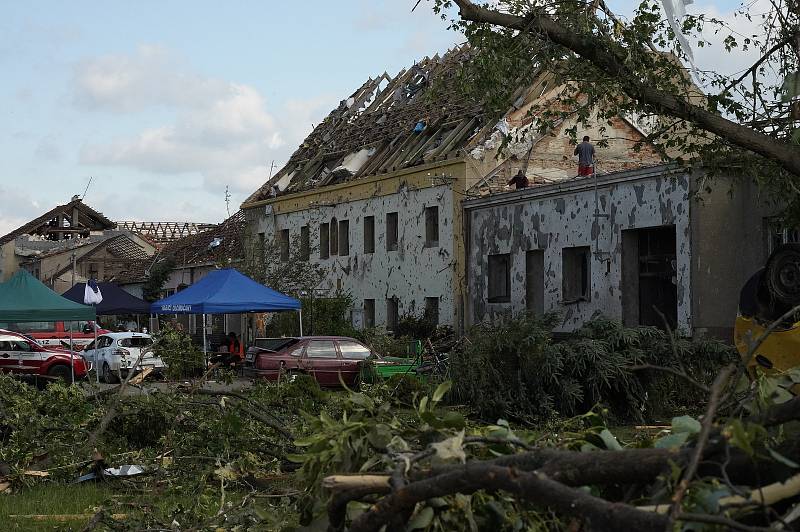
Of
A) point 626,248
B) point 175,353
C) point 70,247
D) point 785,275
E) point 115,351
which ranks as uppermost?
point 70,247

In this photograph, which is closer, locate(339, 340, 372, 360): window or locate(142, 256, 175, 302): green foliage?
locate(339, 340, 372, 360): window

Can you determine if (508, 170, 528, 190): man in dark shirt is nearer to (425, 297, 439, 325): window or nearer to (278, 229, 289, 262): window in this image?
(425, 297, 439, 325): window

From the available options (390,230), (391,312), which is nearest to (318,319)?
(391,312)

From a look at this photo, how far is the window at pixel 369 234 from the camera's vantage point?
39.5m

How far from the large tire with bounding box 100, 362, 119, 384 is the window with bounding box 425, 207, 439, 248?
10.8m

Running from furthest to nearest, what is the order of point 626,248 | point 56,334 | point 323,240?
point 323,240 < point 56,334 < point 626,248

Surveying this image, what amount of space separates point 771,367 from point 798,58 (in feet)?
15.9

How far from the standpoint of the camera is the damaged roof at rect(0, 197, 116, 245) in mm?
75125

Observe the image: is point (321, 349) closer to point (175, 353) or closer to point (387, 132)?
point (175, 353)

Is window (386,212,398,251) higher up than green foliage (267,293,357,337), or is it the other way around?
window (386,212,398,251)

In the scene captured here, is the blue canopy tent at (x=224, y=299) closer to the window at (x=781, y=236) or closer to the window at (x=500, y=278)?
the window at (x=500, y=278)

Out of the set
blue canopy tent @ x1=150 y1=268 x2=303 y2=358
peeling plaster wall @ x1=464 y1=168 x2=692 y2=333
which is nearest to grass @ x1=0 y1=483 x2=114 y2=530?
blue canopy tent @ x1=150 y1=268 x2=303 y2=358

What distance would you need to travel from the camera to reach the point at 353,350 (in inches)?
1033

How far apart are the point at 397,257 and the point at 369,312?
2974mm
